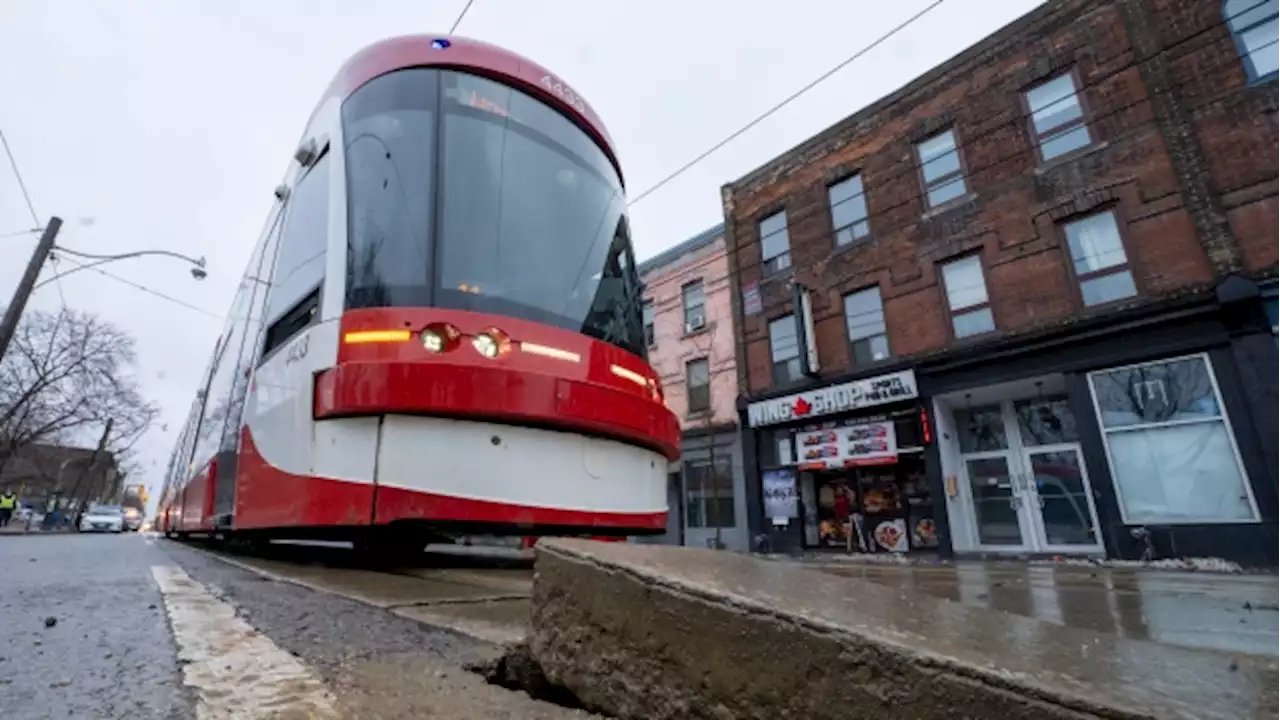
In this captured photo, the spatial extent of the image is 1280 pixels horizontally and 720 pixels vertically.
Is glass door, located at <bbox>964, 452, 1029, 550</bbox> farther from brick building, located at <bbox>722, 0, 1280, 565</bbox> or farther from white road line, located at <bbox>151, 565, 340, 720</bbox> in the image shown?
white road line, located at <bbox>151, 565, 340, 720</bbox>

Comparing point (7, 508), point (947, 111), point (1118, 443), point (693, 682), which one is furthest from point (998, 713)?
point (7, 508)

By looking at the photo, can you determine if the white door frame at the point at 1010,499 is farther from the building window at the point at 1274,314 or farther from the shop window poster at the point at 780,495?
the building window at the point at 1274,314

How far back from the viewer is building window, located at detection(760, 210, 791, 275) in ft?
53.2

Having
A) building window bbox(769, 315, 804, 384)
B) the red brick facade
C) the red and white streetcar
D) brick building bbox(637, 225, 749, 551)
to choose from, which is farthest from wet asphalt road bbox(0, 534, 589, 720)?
brick building bbox(637, 225, 749, 551)

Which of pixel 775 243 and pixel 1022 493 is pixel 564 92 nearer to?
pixel 1022 493

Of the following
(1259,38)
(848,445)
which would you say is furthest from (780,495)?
(1259,38)

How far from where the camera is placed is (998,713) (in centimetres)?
66

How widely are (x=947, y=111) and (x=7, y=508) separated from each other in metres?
43.2

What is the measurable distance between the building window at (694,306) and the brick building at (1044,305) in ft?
9.28

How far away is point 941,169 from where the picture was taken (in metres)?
13.4

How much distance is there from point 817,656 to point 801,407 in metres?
14.2

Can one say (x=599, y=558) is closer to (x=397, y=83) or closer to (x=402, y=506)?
(x=402, y=506)

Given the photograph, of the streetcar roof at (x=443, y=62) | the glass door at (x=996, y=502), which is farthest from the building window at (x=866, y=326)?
the streetcar roof at (x=443, y=62)

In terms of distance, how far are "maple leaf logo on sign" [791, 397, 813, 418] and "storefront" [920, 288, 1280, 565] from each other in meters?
2.84
